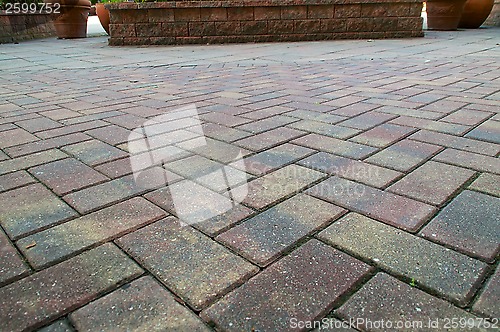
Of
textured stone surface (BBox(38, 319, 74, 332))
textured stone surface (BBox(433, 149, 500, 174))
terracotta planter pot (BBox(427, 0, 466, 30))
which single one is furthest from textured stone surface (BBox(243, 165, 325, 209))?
terracotta planter pot (BBox(427, 0, 466, 30))

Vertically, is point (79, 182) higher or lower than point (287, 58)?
lower

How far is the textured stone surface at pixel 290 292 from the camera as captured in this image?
1.01 meters

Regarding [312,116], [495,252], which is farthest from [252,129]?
[495,252]

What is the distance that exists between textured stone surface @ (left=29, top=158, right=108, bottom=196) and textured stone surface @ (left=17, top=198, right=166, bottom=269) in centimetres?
30

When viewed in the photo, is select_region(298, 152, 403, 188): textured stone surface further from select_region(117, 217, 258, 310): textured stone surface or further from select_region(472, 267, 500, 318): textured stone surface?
select_region(117, 217, 258, 310): textured stone surface

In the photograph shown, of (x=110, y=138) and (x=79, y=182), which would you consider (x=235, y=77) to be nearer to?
(x=110, y=138)

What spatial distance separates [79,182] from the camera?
1812 mm

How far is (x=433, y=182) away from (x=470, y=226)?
1.19 ft

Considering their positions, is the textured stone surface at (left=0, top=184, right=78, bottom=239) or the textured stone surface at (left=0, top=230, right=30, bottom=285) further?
the textured stone surface at (left=0, top=184, right=78, bottom=239)

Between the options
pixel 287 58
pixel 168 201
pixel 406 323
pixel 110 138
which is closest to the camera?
pixel 406 323

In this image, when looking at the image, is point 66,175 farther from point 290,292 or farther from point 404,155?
point 404,155

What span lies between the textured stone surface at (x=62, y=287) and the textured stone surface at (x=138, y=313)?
0.05 meters

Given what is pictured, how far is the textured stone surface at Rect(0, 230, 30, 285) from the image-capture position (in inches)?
46.8

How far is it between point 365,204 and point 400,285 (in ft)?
1.57
